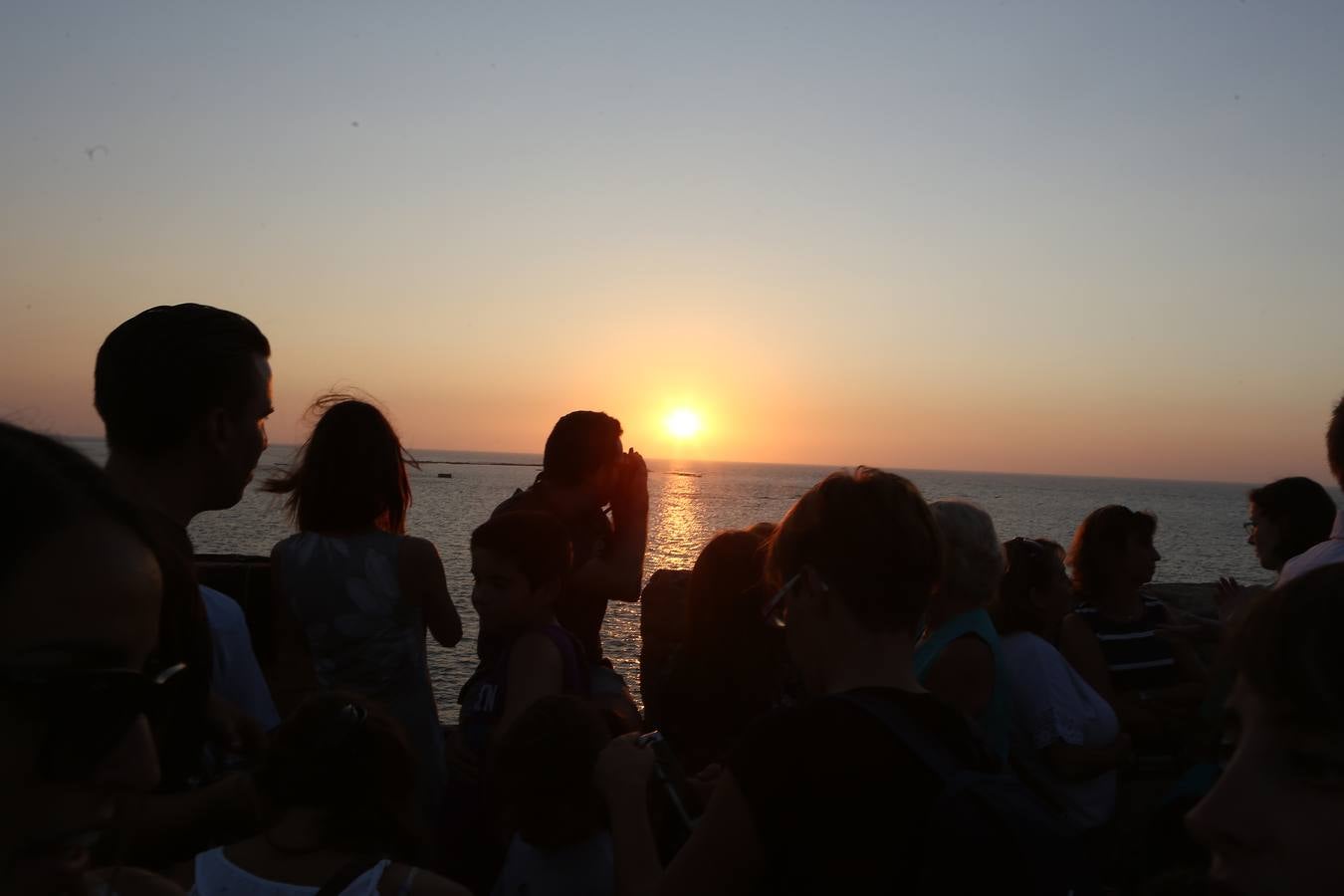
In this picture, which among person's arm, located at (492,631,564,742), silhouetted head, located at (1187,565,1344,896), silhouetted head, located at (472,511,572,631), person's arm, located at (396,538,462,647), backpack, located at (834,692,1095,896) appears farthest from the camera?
person's arm, located at (396,538,462,647)

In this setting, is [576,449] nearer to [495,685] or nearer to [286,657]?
[495,685]

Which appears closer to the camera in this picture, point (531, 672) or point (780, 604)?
point (780, 604)

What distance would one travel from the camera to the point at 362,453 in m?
3.85

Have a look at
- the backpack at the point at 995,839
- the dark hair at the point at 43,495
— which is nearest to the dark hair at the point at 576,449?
the backpack at the point at 995,839

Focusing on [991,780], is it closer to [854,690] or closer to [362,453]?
[854,690]

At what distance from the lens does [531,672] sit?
356 centimetres

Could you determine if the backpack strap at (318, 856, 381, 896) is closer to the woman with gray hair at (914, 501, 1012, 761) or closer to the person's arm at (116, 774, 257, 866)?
the person's arm at (116, 774, 257, 866)

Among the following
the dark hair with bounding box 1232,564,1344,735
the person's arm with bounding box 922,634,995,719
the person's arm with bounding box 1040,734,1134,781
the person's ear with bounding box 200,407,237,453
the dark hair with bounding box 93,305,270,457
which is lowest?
the person's arm with bounding box 1040,734,1134,781

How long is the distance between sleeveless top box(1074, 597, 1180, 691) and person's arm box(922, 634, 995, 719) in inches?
83.1

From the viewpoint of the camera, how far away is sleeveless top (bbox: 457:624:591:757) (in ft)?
11.8

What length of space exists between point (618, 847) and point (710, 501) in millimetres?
108963

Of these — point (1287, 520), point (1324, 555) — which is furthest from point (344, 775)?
point (1287, 520)

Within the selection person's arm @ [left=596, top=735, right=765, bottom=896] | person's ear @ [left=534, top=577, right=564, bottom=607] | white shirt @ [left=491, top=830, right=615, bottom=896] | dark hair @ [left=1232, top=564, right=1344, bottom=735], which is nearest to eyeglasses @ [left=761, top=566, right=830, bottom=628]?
person's arm @ [left=596, top=735, right=765, bottom=896]

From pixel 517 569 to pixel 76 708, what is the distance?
8.65 feet
